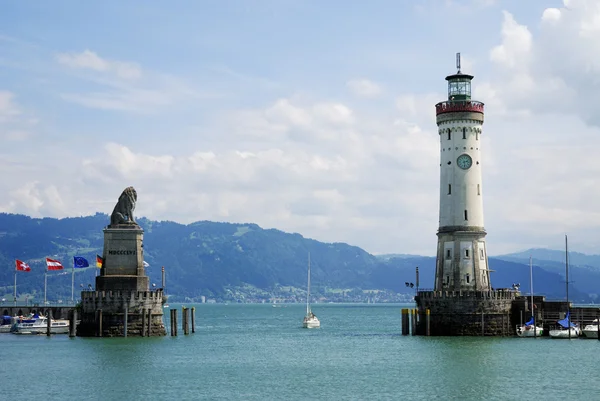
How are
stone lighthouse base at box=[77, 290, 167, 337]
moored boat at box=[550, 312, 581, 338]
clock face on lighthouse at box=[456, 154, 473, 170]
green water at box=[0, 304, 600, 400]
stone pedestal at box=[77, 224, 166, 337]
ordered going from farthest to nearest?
clock face on lighthouse at box=[456, 154, 473, 170] → moored boat at box=[550, 312, 581, 338] → stone pedestal at box=[77, 224, 166, 337] → stone lighthouse base at box=[77, 290, 167, 337] → green water at box=[0, 304, 600, 400]

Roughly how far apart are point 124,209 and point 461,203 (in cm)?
3439

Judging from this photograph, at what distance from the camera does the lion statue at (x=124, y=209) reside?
3743 inches

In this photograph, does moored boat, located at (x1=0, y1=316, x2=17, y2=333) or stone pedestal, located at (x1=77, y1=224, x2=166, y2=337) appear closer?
stone pedestal, located at (x1=77, y1=224, x2=166, y2=337)

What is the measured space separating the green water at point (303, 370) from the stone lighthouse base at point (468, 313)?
6.31 feet

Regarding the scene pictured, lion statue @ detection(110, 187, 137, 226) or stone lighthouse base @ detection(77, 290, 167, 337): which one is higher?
lion statue @ detection(110, 187, 137, 226)

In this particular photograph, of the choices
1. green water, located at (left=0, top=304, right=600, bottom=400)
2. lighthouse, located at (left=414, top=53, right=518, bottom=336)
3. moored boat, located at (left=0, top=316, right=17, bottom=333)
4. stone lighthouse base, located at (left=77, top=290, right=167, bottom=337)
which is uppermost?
lighthouse, located at (left=414, top=53, right=518, bottom=336)

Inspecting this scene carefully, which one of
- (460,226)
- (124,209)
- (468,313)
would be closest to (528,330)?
(468,313)

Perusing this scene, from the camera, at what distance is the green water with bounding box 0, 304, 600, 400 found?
200 ft

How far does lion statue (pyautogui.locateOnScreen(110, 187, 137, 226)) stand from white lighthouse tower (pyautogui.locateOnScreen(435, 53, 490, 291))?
31832 mm

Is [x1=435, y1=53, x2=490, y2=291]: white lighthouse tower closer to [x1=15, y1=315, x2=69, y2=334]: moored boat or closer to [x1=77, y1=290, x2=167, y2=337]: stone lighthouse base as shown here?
[x1=77, y1=290, x2=167, y2=337]: stone lighthouse base

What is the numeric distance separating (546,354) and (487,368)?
39.8 ft

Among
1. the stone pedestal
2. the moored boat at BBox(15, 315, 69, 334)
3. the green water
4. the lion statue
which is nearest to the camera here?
the green water

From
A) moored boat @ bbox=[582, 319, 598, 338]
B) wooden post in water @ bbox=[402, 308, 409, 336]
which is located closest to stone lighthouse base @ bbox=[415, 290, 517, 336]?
moored boat @ bbox=[582, 319, 598, 338]

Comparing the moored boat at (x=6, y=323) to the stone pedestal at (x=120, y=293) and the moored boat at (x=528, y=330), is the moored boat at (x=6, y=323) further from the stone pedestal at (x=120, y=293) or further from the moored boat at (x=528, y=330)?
the moored boat at (x=528, y=330)
